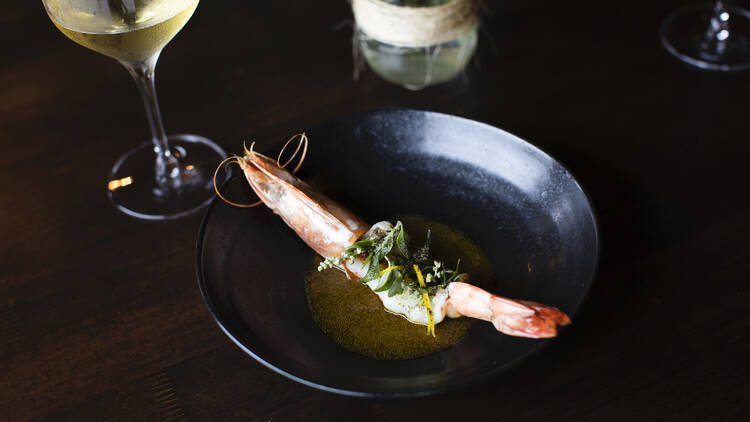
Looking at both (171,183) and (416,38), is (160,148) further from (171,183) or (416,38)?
(416,38)

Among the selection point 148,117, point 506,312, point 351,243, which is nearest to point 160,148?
point 148,117

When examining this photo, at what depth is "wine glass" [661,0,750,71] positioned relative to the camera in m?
1.18

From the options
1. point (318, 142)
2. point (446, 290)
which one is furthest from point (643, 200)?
point (318, 142)

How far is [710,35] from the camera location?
4.03 feet

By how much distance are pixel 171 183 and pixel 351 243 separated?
324 millimetres

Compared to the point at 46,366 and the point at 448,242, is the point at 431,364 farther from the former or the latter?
the point at 46,366

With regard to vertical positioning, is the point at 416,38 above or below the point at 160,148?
above

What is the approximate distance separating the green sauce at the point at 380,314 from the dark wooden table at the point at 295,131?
0.06 meters

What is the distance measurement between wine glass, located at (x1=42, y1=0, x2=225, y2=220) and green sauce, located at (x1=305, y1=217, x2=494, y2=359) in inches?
10.4

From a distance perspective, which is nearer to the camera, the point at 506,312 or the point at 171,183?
the point at 506,312

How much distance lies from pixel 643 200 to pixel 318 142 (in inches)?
17.7

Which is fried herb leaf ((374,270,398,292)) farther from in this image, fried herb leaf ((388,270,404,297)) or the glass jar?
the glass jar

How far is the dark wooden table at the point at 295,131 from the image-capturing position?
795 millimetres

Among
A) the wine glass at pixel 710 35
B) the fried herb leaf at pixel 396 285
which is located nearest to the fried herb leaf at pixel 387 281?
the fried herb leaf at pixel 396 285
